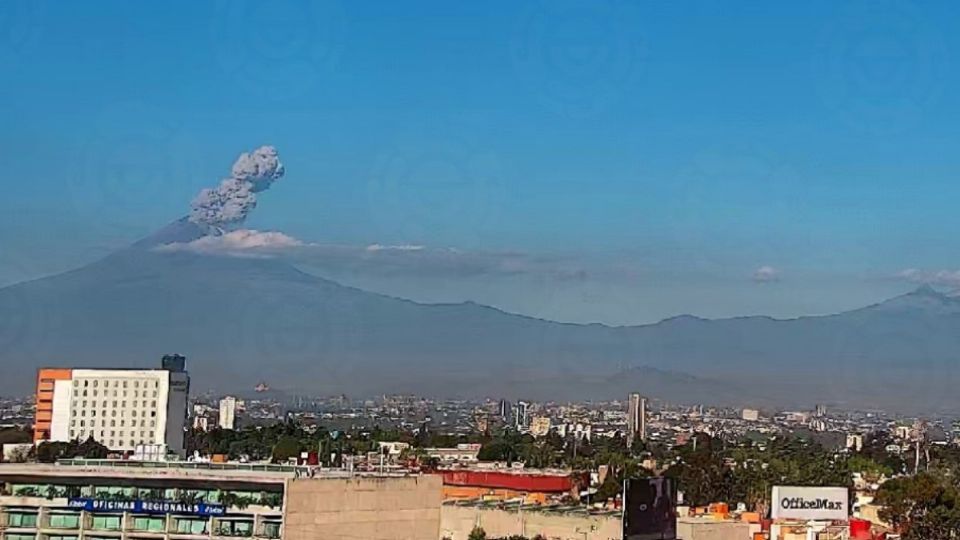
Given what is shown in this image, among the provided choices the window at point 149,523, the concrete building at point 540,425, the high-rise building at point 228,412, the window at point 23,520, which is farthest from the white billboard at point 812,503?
the concrete building at point 540,425

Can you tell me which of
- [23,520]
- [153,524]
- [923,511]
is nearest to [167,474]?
[153,524]

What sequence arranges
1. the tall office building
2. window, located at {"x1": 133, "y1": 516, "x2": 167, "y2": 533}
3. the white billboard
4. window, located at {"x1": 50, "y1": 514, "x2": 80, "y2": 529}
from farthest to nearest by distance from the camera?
1. the tall office building
2. the white billboard
3. window, located at {"x1": 50, "y1": 514, "x2": 80, "y2": 529}
4. window, located at {"x1": 133, "y1": 516, "x2": 167, "y2": 533}

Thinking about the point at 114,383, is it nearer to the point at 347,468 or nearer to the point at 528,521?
the point at 347,468

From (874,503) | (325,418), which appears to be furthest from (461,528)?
(325,418)

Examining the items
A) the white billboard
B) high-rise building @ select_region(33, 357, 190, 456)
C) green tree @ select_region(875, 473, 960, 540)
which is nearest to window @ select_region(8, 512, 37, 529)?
the white billboard

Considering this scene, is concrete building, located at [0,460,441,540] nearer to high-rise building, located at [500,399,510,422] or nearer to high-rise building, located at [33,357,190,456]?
high-rise building, located at [33,357,190,456]

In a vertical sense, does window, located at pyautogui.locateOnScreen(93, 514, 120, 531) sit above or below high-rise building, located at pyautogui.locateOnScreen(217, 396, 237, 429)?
below
